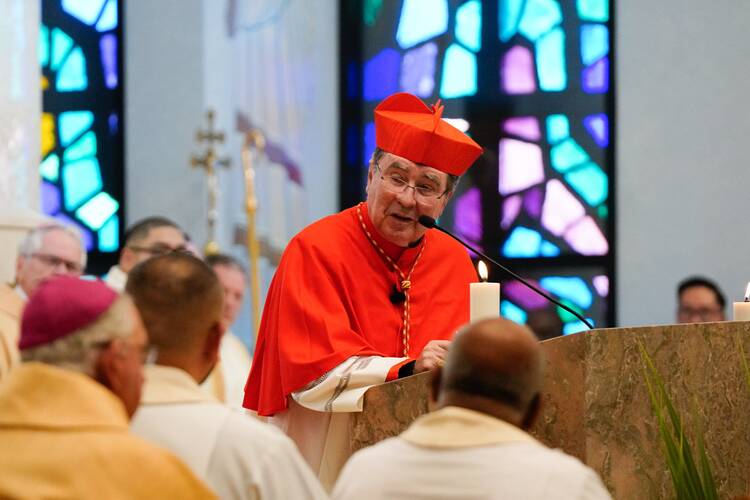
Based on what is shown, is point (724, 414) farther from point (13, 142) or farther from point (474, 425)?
point (13, 142)

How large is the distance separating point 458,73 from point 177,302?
8336mm

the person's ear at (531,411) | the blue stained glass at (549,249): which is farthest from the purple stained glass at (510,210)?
the person's ear at (531,411)

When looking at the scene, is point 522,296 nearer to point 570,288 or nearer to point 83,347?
point 570,288

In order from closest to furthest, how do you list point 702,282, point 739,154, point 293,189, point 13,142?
point 13,142 < point 702,282 < point 739,154 < point 293,189

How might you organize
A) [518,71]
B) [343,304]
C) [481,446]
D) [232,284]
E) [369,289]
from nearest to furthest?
1. [481,446]
2. [343,304]
3. [369,289]
4. [232,284]
5. [518,71]

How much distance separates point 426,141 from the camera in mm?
4793

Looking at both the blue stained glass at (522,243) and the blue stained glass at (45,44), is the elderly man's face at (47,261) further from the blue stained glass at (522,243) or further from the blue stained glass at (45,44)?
the blue stained glass at (45,44)

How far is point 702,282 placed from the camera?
27.8 ft

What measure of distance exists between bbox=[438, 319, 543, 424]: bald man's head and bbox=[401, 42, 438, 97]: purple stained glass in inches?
335

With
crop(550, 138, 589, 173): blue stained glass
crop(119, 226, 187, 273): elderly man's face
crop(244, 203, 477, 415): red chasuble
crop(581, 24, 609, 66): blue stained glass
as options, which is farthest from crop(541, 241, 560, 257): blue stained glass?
crop(244, 203, 477, 415): red chasuble

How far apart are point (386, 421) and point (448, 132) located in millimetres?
1246

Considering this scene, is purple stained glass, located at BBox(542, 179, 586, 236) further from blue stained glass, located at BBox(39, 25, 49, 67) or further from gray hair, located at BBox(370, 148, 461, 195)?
gray hair, located at BBox(370, 148, 461, 195)

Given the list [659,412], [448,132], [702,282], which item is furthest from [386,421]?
[702,282]

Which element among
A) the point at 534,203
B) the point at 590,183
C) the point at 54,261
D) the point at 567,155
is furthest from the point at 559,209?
the point at 54,261
